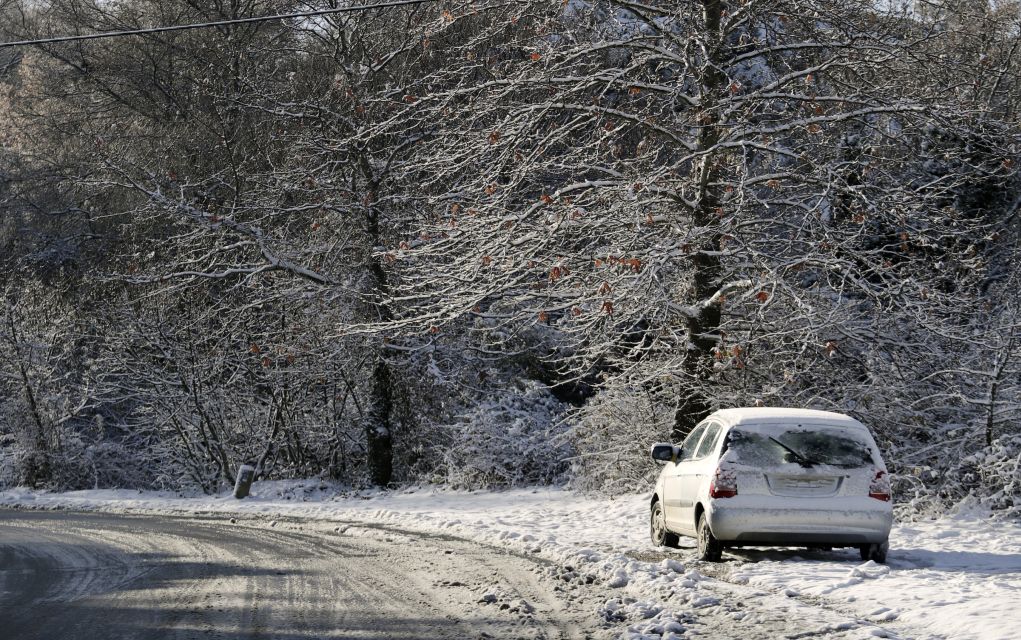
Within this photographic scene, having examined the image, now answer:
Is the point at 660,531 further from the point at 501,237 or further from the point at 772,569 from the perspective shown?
the point at 501,237

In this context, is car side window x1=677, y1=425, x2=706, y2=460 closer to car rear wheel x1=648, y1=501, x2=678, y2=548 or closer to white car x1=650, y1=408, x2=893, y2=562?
car rear wheel x1=648, y1=501, x2=678, y2=548

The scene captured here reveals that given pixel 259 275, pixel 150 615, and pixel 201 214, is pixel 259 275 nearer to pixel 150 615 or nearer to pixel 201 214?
pixel 201 214

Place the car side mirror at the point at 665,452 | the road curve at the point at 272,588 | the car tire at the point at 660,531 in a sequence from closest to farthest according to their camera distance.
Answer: the road curve at the point at 272,588 → the car side mirror at the point at 665,452 → the car tire at the point at 660,531

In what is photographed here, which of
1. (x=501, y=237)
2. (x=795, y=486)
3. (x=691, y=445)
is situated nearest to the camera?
(x=795, y=486)

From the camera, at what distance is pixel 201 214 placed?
25.1 m

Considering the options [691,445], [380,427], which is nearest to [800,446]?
[691,445]

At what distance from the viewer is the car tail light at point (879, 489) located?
409 inches

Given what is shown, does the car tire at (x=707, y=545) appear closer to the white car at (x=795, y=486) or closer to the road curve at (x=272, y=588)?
the white car at (x=795, y=486)

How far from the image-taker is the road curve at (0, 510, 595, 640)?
25.7 feet

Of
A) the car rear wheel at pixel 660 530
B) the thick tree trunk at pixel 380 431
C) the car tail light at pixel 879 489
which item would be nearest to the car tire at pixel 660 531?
the car rear wheel at pixel 660 530

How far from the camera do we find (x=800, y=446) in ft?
34.9

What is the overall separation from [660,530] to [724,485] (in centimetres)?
276

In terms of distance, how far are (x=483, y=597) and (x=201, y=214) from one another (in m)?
18.0

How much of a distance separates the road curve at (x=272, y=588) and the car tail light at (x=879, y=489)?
10.8 ft
